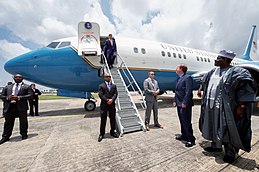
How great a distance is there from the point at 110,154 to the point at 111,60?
4.72 m

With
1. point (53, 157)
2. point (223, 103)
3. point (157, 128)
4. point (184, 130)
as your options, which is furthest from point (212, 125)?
point (53, 157)

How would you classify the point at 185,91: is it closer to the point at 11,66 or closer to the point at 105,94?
the point at 105,94

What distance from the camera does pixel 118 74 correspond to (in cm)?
638

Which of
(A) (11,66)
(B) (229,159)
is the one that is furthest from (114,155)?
(A) (11,66)

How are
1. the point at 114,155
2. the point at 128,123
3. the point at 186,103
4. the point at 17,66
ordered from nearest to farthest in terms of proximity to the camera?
the point at 114,155, the point at 186,103, the point at 128,123, the point at 17,66

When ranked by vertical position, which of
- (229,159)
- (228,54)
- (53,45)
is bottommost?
(229,159)

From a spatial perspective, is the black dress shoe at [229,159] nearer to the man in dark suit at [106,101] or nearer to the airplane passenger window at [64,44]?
the man in dark suit at [106,101]

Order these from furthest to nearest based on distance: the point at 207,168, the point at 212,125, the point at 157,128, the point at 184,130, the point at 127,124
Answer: the point at 157,128 < the point at 127,124 < the point at 184,130 < the point at 212,125 < the point at 207,168

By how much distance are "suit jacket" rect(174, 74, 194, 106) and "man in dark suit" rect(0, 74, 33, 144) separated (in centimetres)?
400

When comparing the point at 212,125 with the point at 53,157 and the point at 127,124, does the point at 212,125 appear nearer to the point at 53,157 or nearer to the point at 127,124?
the point at 127,124

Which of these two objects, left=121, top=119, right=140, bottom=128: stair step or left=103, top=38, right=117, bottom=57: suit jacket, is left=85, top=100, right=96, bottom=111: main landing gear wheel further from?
left=121, top=119, right=140, bottom=128: stair step

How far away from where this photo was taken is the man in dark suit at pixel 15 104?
12.0 ft

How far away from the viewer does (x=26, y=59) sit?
5.93 m

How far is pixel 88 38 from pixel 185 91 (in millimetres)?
5159
